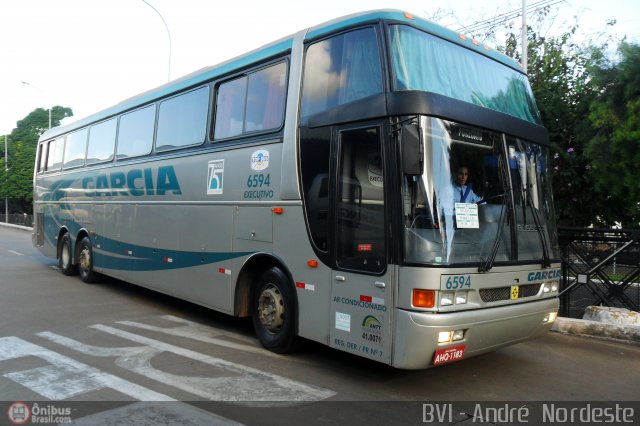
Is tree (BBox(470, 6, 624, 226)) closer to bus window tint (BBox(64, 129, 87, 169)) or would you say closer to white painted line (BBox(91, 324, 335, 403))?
white painted line (BBox(91, 324, 335, 403))

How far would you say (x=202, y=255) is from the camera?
7.80 m

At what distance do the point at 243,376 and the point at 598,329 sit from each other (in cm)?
535

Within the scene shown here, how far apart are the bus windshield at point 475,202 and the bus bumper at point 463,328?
499 millimetres

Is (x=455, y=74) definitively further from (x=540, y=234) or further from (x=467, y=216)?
(x=540, y=234)

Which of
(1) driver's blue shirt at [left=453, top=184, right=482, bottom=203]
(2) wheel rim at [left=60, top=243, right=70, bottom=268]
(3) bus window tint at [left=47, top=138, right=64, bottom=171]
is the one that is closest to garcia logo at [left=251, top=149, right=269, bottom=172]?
(1) driver's blue shirt at [left=453, top=184, right=482, bottom=203]

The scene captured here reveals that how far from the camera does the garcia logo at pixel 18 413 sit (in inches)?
170

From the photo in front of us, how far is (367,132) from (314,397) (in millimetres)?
2634

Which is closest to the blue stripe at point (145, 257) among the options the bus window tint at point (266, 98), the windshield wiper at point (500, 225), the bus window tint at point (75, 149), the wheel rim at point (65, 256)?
the bus window tint at point (266, 98)

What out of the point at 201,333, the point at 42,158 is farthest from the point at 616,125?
the point at 42,158

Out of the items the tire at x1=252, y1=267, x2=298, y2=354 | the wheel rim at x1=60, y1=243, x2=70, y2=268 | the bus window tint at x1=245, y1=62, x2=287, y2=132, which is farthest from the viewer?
the wheel rim at x1=60, y1=243, x2=70, y2=268

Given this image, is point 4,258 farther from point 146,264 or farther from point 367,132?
point 367,132

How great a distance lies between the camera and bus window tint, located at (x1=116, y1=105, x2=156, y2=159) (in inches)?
376

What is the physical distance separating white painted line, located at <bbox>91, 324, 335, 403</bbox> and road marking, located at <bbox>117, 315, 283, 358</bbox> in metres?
0.59

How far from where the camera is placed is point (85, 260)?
12273 mm
